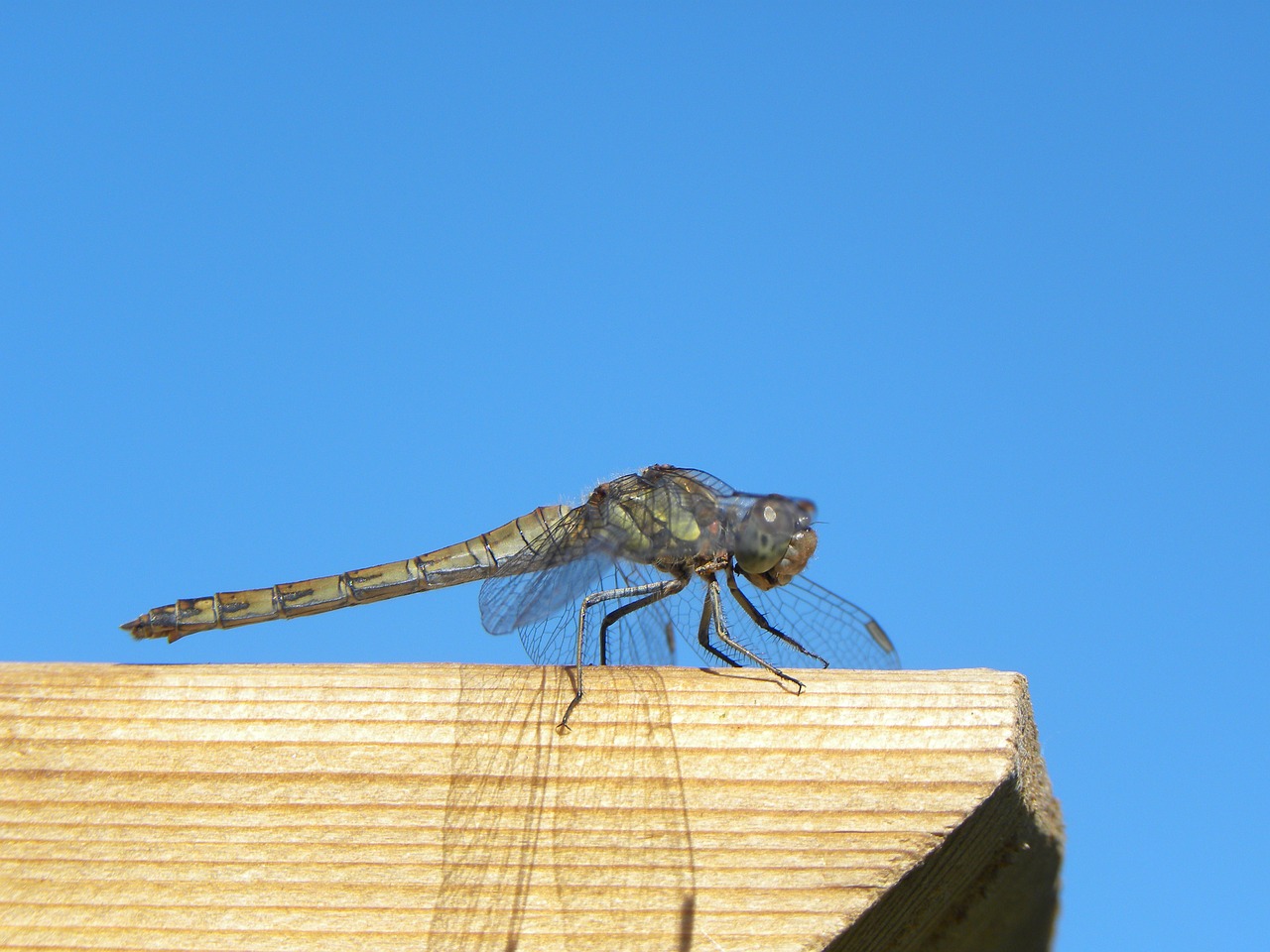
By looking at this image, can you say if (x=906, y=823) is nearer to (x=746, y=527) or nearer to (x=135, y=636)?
(x=746, y=527)

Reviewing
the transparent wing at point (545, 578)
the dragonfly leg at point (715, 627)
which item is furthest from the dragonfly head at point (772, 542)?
the transparent wing at point (545, 578)

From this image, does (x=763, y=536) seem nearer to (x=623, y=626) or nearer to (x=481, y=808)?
(x=623, y=626)

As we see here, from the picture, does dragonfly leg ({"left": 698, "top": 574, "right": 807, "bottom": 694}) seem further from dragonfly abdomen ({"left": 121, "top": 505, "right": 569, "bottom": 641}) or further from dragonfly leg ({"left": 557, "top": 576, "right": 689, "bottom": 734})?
dragonfly abdomen ({"left": 121, "top": 505, "right": 569, "bottom": 641})

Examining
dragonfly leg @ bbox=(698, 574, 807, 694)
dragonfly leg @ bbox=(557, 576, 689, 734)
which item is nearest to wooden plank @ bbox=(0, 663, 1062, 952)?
dragonfly leg @ bbox=(698, 574, 807, 694)

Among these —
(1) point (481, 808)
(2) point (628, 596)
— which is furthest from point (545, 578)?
(1) point (481, 808)

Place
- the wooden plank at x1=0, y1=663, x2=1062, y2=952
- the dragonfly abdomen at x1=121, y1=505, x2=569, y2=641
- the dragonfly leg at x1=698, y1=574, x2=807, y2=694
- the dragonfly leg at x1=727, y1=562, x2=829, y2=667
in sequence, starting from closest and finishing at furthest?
the wooden plank at x1=0, y1=663, x2=1062, y2=952 < the dragonfly leg at x1=698, y1=574, x2=807, y2=694 < the dragonfly leg at x1=727, y1=562, x2=829, y2=667 < the dragonfly abdomen at x1=121, y1=505, x2=569, y2=641
